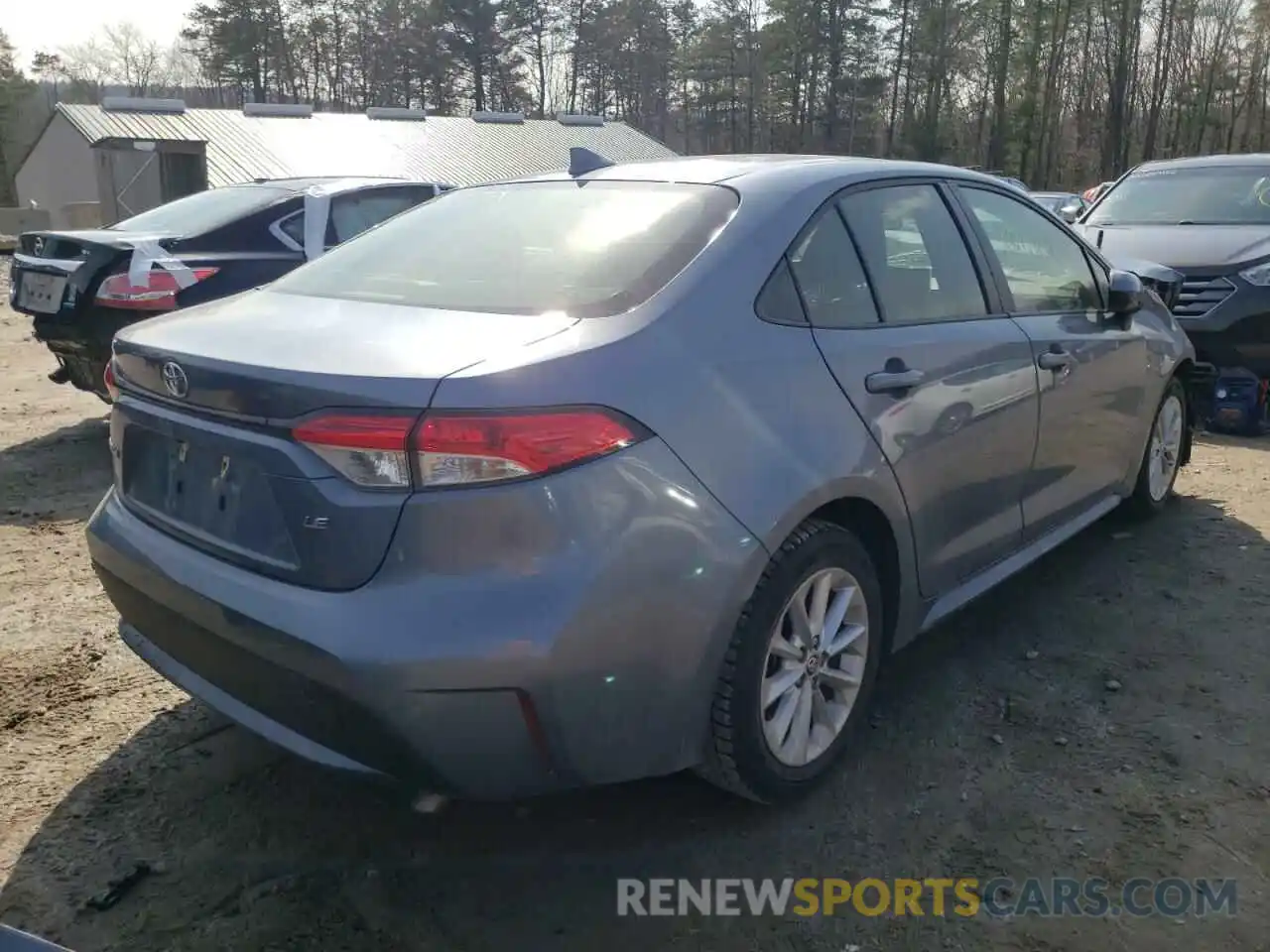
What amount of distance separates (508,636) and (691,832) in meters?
0.96

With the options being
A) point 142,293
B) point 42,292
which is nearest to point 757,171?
point 142,293

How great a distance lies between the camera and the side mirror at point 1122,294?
4.05m

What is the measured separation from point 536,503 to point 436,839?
3.51ft

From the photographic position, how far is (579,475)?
205 centimetres

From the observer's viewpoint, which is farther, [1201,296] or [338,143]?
[338,143]

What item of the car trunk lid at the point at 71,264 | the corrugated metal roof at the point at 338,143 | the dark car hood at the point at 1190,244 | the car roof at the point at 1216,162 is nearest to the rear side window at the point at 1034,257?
the dark car hood at the point at 1190,244

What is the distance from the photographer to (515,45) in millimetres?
52688

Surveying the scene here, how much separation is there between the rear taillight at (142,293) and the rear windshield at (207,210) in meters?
0.54

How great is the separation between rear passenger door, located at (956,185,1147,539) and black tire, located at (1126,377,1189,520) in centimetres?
32

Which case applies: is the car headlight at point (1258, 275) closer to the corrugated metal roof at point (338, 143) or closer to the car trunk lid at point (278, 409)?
the car trunk lid at point (278, 409)

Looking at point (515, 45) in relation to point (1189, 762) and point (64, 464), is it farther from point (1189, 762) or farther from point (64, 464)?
point (1189, 762)

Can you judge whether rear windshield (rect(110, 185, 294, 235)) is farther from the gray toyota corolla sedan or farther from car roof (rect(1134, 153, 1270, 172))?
car roof (rect(1134, 153, 1270, 172))

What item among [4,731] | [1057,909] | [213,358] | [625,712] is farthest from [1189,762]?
[4,731]

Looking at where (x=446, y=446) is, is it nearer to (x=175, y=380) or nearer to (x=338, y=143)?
(x=175, y=380)
